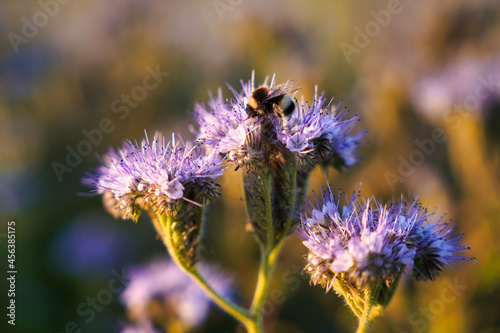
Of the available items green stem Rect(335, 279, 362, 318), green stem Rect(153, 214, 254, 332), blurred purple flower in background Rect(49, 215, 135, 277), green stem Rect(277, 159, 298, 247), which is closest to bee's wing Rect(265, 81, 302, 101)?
green stem Rect(277, 159, 298, 247)

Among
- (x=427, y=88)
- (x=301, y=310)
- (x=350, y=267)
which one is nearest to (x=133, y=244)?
(x=301, y=310)

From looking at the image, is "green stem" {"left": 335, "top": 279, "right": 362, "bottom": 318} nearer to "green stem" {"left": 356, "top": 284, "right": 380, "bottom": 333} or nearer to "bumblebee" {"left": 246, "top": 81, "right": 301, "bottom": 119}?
"green stem" {"left": 356, "top": 284, "right": 380, "bottom": 333}

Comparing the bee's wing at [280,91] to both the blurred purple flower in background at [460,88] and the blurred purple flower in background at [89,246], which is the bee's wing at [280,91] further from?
the blurred purple flower in background at [89,246]

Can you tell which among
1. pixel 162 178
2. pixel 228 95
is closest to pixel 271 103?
pixel 162 178

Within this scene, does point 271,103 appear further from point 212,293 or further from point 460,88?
point 460,88

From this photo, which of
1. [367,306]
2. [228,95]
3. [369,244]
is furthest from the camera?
[228,95]

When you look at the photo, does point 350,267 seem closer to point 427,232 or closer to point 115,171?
point 427,232
